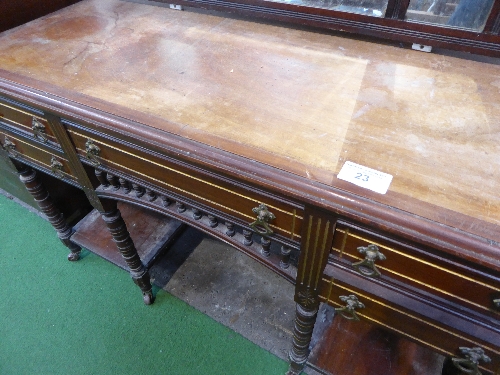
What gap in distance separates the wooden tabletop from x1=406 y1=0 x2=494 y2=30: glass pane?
8cm

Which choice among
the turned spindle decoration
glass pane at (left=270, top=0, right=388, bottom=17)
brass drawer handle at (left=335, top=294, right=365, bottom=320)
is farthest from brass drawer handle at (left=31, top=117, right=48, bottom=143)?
brass drawer handle at (left=335, top=294, right=365, bottom=320)

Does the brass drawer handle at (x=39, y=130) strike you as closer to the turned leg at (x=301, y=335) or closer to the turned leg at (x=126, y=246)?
the turned leg at (x=126, y=246)

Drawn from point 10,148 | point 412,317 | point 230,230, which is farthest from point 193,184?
point 10,148

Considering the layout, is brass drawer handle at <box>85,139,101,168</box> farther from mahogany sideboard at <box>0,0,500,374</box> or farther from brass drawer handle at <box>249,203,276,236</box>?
brass drawer handle at <box>249,203,276,236</box>

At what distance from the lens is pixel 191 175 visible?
0.73m

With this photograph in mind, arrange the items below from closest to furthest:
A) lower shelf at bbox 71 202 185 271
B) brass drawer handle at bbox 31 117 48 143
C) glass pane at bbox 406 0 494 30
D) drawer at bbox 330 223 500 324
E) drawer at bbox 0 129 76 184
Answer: drawer at bbox 330 223 500 324 < glass pane at bbox 406 0 494 30 < brass drawer handle at bbox 31 117 48 143 < drawer at bbox 0 129 76 184 < lower shelf at bbox 71 202 185 271

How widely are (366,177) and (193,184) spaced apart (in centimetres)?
36

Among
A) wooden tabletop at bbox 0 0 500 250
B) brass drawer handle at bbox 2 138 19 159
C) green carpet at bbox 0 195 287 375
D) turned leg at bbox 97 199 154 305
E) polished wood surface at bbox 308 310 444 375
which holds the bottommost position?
green carpet at bbox 0 195 287 375

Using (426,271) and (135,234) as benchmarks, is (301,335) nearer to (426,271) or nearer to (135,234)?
(426,271)

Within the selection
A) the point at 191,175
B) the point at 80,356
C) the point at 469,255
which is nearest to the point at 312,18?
the point at 191,175

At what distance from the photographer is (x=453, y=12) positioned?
32.0 inches

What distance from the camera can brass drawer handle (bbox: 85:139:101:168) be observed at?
2.73 feet

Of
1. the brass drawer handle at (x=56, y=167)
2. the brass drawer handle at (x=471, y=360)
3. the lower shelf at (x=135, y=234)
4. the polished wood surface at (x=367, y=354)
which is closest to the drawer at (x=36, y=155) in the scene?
the brass drawer handle at (x=56, y=167)

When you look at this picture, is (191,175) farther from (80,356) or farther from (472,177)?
(80,356)
